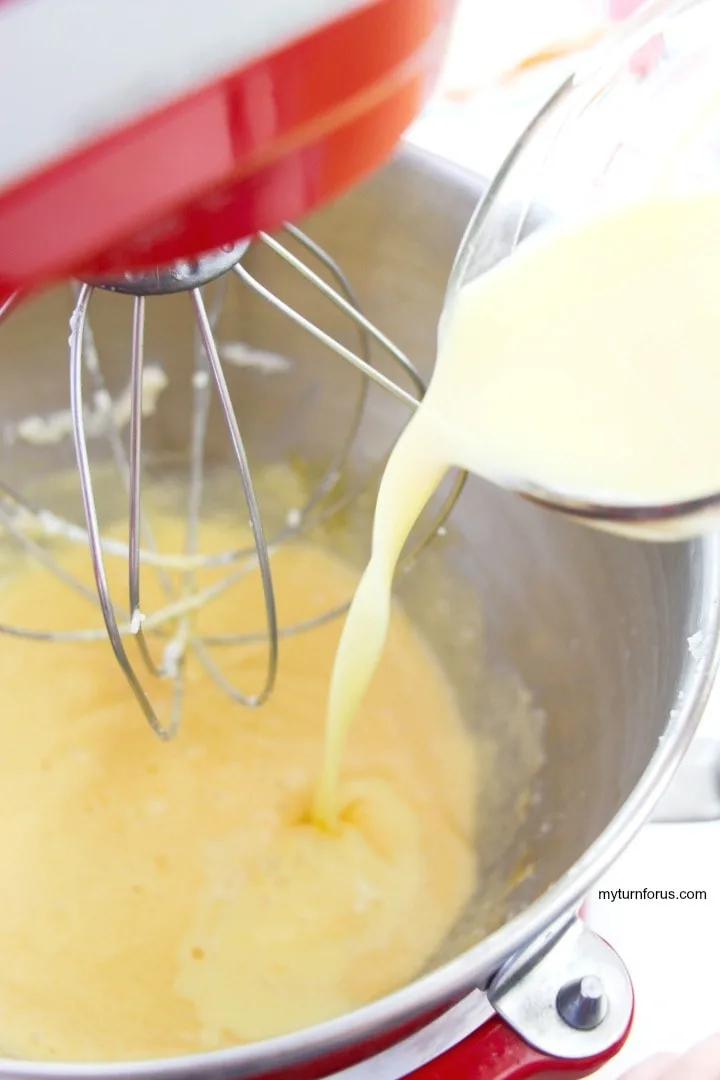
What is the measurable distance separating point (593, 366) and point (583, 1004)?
0.29 metres

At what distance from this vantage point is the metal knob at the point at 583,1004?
46 cm

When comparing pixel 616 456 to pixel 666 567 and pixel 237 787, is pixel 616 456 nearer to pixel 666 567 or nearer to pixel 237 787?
pixel 666 567

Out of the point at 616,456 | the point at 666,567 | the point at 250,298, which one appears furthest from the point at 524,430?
the point at 250,298

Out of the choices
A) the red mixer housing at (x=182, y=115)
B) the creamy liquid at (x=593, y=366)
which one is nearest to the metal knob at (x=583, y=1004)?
the creamy liquid at (x=593, y=366)

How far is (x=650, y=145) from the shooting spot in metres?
0.58

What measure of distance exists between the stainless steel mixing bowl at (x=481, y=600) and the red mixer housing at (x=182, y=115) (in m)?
0.28

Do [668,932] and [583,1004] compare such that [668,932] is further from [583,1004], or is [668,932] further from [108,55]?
[108,55]

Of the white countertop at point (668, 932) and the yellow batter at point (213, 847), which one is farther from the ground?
the white countertop at point (668, 932)

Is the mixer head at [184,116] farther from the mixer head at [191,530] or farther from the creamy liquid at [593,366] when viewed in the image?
the mixer head at [191,530]

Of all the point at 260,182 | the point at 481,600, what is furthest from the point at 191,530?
the point at 260,182

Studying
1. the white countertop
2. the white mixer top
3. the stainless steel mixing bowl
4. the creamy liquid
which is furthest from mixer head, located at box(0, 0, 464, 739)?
the white countertop

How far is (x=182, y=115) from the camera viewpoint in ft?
0.87

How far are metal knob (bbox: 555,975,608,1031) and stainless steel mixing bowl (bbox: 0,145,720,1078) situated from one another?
42 mm

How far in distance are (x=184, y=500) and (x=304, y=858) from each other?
349 millimetres
